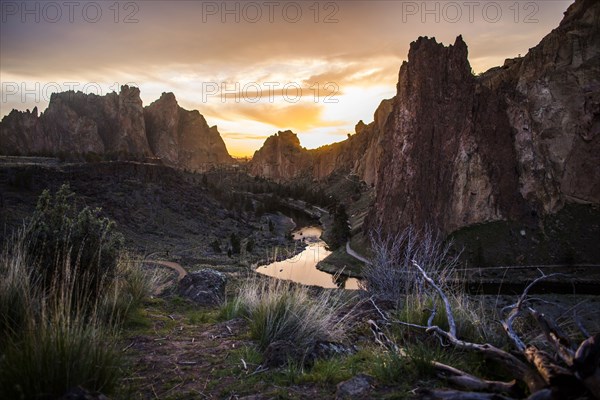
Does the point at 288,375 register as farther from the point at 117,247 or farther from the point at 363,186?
the point at 363,186

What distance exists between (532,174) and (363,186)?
9439 centimetres

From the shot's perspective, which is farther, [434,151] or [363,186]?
[363,186]

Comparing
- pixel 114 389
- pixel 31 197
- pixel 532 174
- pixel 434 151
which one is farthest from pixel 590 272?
pixel 31 197

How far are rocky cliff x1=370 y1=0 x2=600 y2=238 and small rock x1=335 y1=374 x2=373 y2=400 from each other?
265 ft

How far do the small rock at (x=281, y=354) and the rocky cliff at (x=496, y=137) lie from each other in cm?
8006

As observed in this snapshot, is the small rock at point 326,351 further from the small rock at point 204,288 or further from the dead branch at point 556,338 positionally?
the small rock at point 204,288

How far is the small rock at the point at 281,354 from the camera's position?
5168 millimetres

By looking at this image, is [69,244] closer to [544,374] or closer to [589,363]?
[544,374]

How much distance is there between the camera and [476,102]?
8900 cm

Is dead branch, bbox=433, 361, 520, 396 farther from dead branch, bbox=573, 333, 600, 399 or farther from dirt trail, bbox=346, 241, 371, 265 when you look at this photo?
dirt trail, bbox=346, 241, 371, 265

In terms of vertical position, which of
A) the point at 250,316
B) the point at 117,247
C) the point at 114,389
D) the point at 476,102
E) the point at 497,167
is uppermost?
the point at 476,102

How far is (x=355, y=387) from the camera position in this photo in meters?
4.22

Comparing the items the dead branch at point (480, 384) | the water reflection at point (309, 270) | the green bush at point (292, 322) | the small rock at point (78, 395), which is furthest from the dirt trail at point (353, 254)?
the small rock at point (78, 395)

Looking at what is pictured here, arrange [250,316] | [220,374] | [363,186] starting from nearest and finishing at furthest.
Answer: [220,374]
[250,316]
[363,186]
